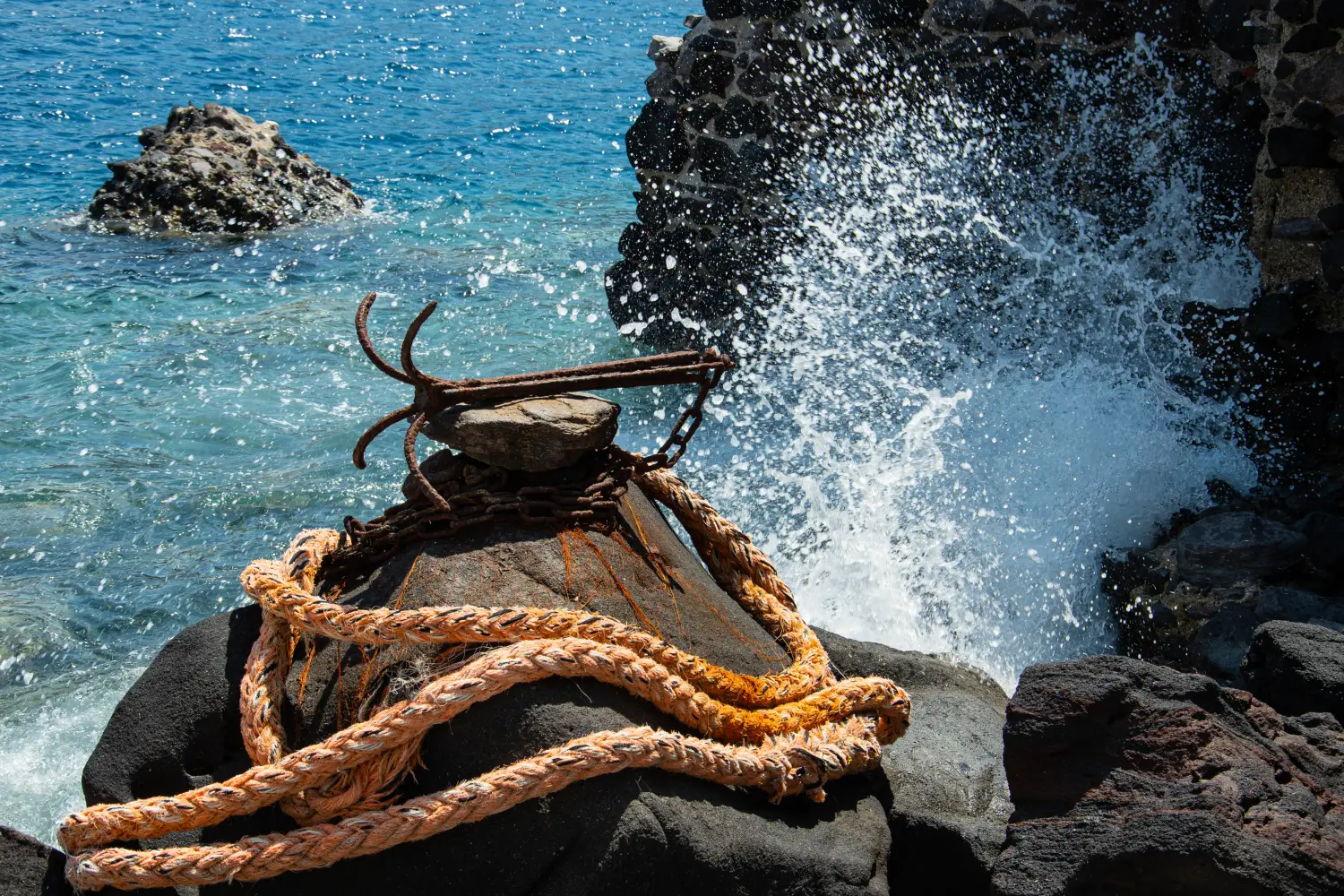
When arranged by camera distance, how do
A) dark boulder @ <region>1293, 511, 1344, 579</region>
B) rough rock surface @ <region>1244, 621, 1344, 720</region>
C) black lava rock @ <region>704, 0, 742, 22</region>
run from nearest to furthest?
rough rock surface @ <region>1244, 621, 1344, 720</region>, dark boulder @ <region>1293, 511, 1344, 579</region>, black lava rock @ <region>704, 0, 742, 22</region>

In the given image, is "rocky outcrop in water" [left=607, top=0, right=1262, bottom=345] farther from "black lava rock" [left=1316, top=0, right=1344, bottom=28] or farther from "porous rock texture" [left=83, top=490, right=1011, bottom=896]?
"porous rock texture" [left=83, top=490, right=1011, bottom=896]

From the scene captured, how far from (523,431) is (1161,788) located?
125 cm

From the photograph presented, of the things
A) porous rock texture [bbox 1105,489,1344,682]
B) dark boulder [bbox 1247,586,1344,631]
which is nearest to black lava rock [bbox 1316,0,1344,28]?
porous rock texture [bbox 1105,489,1344,682]

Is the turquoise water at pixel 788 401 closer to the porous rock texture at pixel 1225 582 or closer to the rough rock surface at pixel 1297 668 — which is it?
the porous rock texture at pixel 1225 582

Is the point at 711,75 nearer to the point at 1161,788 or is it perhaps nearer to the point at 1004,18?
the point at 1004,18

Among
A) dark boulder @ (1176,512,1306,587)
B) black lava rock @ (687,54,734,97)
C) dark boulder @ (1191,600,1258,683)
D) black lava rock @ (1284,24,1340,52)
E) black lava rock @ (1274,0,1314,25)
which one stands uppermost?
black lava rock @ (1274,0,1314,25)

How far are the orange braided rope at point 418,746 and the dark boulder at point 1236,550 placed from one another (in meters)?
3.41

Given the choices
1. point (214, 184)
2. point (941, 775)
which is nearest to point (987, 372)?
point (941, 775)

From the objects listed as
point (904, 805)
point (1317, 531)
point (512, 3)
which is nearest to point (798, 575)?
point (1317, 531)

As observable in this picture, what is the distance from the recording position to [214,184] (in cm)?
1170

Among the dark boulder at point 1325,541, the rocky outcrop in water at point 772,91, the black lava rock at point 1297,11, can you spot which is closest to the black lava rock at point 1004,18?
the rocky outcrop in water at point 772,91

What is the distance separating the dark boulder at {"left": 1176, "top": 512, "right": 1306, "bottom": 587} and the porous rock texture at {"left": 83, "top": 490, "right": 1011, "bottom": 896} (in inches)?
115

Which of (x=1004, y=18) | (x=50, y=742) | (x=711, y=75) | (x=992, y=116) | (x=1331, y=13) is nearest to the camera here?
(x=50, y=742)

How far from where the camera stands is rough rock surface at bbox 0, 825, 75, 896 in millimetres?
1966
